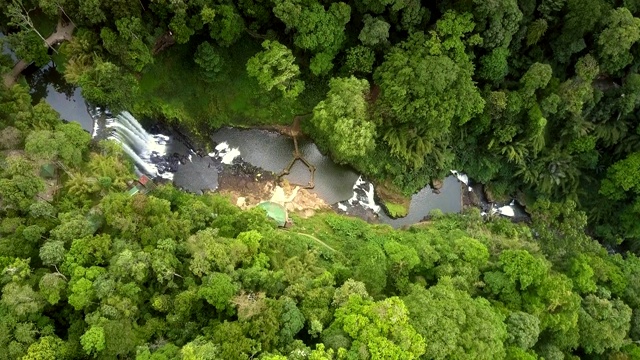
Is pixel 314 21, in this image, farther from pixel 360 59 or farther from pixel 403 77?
pixel 403 77

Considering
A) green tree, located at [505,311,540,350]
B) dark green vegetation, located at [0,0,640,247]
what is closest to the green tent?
dark green vegetation, located at [0,0,640,247]

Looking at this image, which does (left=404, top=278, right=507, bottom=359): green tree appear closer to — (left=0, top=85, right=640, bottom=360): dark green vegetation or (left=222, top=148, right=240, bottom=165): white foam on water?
(left=0, top=85, right=640, bottom=360): dark green vegetation

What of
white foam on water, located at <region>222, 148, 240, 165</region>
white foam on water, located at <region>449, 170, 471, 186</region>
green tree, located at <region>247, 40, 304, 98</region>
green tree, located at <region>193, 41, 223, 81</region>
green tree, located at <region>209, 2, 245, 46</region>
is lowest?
white foam on water, located at <region>449, 170, 471, 186</region>

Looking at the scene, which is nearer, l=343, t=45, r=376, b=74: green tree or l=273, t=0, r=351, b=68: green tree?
l=273, t=0, r=351, b=68: green tree

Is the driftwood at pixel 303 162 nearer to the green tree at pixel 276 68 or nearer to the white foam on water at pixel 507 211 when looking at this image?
the green tree at pixel 276 68

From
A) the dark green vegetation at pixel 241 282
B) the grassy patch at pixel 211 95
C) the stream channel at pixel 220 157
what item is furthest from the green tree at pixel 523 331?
the grassy patch at pixel 211 95

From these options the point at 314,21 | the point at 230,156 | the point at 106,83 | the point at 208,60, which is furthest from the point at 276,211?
the point at 106,83
